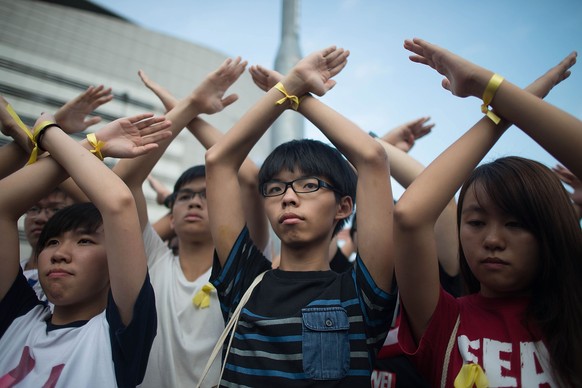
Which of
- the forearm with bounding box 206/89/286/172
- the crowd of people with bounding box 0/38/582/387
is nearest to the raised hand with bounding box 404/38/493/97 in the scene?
the crowd of people with bounding box 0/38/582/387

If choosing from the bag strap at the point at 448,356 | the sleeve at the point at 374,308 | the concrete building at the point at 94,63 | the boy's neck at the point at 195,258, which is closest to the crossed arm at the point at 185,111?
the boy's neck at the point at 195,258

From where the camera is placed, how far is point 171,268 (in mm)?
2648

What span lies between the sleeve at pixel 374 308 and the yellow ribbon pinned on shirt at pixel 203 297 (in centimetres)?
101

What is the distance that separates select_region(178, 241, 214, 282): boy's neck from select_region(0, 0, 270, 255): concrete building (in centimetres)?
1439

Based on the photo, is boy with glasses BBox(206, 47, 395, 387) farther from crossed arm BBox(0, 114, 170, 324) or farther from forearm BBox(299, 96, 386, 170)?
crossed arm BBox(0, 114, 170, 324)

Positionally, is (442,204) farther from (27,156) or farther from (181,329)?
(27,156)

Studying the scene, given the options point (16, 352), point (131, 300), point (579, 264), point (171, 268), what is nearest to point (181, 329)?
point (171, 268)

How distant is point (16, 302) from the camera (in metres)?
2.02

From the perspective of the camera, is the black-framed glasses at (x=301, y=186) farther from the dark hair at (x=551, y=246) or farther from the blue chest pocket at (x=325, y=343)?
the dark hair at (x=551, y=246)

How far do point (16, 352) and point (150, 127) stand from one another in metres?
1.29

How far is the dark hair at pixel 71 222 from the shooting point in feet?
7.05

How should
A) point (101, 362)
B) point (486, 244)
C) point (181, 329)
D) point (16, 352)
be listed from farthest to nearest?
point (181, 329) < point (16, 352) < point (101, 362) < point (486, 244)

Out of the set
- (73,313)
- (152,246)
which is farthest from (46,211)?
(73,313)

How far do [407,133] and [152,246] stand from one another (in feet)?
6.57
